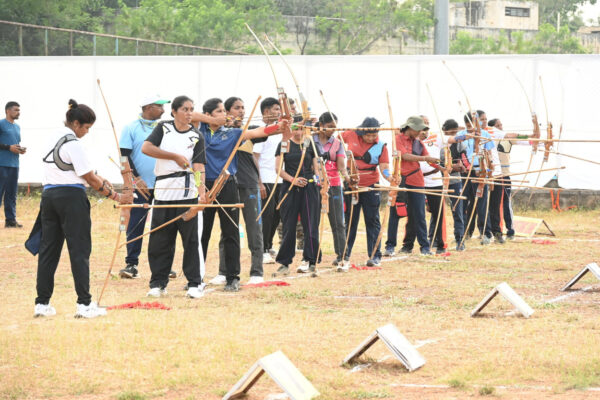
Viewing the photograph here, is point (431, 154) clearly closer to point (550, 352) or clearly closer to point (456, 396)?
point (550, 352)

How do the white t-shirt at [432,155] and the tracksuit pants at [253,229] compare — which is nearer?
the tracksuit pants at [253,229]

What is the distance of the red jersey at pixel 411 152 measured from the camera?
1103 cm

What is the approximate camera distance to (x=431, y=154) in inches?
477

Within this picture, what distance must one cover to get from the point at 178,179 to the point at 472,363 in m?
3.19

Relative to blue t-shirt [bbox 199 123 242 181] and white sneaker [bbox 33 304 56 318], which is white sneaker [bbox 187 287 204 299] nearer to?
blue t-shirt [bbox 199 123 242 181]

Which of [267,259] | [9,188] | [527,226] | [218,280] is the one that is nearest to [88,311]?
[218,280]

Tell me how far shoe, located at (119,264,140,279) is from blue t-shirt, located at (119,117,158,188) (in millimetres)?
911

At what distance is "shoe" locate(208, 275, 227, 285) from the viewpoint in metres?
8.98

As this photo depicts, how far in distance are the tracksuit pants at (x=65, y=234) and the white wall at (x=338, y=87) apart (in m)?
10.5

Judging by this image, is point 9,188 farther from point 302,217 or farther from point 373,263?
point 373,263

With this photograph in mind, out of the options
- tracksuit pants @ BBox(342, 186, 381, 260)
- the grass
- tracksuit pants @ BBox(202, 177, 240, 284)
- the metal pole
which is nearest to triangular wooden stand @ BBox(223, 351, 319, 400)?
the grass

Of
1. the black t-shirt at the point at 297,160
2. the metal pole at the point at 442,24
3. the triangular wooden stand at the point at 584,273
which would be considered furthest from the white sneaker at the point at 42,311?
the metal pole at the point at 442,24

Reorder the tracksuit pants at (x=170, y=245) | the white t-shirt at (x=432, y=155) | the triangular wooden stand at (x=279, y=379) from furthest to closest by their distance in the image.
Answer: the white t-shirt at (x=432, y=155) < the tracksuit pants at (x=170, y=245) < the triangular wooden stand at (x=279, y=379)

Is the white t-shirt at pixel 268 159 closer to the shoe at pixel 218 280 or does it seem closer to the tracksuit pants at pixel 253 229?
the tracksuit pants at pixel 253 229
